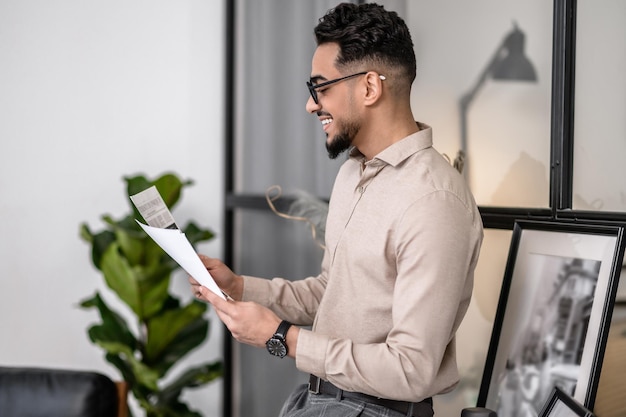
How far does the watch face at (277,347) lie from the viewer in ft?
5.56

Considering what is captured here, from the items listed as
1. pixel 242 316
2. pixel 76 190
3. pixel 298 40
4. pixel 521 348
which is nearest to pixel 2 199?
pixel 76 190

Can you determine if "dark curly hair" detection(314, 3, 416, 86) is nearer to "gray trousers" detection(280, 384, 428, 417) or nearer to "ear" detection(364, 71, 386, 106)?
"ear" detection(364, 71, 386, 106)

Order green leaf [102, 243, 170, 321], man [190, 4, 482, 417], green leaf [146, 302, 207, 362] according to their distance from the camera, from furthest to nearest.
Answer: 1. green leaf [146, 302, 207, 362]
2. green leaf [102, 243, 170, 321]
3. man [190, 4, 482, 417]

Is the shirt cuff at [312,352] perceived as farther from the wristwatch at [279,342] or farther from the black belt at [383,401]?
the black belt at [383,401]

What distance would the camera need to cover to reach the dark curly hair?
1.78 meters

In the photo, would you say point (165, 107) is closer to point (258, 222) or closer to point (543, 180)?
point (258, 222)

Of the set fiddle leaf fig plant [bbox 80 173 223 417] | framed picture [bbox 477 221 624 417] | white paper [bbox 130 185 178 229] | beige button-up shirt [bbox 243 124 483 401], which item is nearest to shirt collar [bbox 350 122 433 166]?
beige button-up shirt [bbox 243 124 483 401]

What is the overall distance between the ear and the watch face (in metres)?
0.54

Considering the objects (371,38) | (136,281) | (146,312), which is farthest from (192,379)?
(371,38)

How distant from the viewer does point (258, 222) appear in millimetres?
3752

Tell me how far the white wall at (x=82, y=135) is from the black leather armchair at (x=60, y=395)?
1929mm

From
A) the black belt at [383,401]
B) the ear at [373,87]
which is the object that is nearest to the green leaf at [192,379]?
the black belt at [383,401]

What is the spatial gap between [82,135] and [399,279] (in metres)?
2.83

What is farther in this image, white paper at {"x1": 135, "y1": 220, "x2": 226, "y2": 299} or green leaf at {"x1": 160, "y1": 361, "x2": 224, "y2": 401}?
green leaf at {"x1": 160, "y1": 361, "x2": 224, "y2": 401}
